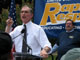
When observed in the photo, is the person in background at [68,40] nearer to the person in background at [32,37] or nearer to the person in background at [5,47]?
the person in background at [32,37]

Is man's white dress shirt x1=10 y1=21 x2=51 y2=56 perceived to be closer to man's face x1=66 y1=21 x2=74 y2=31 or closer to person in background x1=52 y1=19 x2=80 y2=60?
person in background x1=52 y1=19 x2=80 y2=60

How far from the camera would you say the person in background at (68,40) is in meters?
5.83

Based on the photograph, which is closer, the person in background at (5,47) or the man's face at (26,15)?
the person in background at (5,47)

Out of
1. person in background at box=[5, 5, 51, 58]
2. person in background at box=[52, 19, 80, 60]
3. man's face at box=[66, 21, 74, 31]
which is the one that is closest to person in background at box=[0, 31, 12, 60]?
person in background at box=[5, 5, 51, 58]

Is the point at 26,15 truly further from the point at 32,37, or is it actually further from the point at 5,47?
the point at 5,47

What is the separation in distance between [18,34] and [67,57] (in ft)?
7.78

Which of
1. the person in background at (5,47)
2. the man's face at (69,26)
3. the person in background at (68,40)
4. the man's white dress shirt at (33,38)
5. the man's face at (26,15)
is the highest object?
the person in background at (5,47)

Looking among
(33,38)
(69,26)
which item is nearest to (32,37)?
(33,38)

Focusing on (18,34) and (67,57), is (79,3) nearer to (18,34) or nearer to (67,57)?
(18,34)

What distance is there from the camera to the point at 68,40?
235 inches

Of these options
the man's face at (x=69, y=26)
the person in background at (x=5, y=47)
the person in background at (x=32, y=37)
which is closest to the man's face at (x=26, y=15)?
the person in background at (x=32, y=37)

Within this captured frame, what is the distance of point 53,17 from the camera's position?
22.6 feet

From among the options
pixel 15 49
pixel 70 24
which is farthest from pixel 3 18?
pixel 15 49

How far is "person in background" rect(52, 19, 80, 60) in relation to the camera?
19.1 feet
